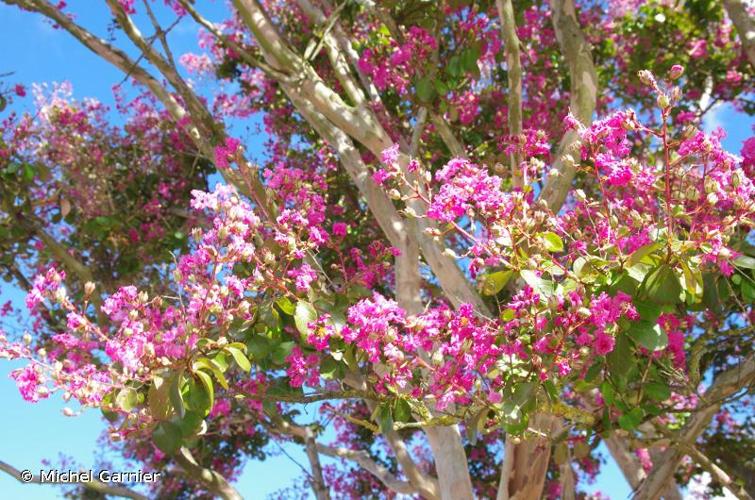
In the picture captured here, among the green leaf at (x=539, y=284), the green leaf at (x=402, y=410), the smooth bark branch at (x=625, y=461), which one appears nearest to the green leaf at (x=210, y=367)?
the green leaf at (x=402, y=410)

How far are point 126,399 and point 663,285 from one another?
1.67m

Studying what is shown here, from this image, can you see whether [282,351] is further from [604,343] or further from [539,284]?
[604,343]

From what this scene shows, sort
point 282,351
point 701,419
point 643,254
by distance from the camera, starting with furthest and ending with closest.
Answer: point 701,419 → point 282,351 → point 643,254

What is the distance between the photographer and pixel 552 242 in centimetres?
234

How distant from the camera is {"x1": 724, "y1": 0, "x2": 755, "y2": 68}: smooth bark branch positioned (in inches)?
162

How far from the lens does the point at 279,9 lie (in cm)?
628

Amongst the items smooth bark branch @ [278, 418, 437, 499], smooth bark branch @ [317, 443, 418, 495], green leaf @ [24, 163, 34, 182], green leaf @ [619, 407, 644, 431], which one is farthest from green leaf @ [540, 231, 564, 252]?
green leaf @ [24, 163, 34, 182]

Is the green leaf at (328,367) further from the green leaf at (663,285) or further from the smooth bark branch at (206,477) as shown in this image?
the smooth bark branch at (206,477)

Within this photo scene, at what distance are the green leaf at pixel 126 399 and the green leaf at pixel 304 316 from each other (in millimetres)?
612

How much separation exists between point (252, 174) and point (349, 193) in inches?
106

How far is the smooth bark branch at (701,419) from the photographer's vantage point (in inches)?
133

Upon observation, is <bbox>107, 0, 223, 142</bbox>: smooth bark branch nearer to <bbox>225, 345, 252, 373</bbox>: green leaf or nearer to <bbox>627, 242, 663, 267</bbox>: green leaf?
<bbox>225, 345, 252, 373</bbox>: green leaf

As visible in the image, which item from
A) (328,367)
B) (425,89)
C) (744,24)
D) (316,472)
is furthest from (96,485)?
(744,24)

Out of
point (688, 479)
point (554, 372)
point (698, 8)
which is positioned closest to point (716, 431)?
point (688, 479)
